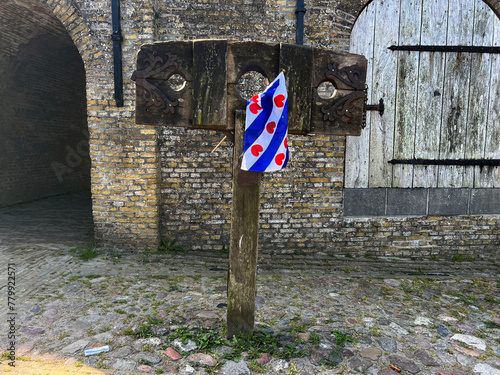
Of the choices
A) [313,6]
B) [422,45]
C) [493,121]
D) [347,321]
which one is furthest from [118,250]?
[493,121]

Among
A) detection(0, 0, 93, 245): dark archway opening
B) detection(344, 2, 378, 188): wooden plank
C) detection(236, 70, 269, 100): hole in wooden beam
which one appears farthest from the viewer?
detection(0, 0, 93, 245): dark archway opening

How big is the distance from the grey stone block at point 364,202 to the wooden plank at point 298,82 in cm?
260

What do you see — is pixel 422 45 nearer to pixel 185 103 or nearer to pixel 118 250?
pixel 185 103

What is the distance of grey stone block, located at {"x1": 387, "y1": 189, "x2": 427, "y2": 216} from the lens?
196 inches

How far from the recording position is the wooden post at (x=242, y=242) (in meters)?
2.60

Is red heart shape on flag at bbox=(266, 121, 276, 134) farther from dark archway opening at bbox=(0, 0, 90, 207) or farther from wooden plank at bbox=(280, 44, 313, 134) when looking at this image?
dark archway opening at bbox=(0, 0, 90, 207)

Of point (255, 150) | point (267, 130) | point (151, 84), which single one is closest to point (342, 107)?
point (267, 130)

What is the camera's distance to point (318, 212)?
4867mm

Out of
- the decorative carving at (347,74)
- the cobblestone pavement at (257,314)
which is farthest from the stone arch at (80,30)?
the decorative carving at (347,74)

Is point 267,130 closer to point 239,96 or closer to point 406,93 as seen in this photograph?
point 239,96

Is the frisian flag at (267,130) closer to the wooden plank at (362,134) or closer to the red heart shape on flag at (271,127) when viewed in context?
the red heart shape on flag at (271,127)

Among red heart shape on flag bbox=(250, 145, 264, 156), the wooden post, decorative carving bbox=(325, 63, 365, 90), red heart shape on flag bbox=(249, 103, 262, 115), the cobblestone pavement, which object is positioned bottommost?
the cobblestone pavement

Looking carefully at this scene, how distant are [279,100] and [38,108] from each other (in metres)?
8.28

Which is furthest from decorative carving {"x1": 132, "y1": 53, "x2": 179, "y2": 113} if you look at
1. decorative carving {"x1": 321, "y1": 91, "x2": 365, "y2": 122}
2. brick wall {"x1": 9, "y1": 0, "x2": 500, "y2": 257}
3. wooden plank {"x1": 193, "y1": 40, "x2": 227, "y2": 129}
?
brick wall {"x1": 9, "y1": 0, "x2": 500, "y2": 257}
